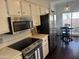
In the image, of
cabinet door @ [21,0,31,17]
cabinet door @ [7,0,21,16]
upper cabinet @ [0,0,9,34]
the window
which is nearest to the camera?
upper cabinet @ [0,0,9,34]

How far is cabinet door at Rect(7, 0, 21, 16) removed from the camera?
6.24 ft

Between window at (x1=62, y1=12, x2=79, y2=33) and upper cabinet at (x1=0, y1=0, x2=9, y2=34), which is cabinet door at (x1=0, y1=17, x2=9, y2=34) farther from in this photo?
window at (x1=62, y1=12, x2=79, y2=33)

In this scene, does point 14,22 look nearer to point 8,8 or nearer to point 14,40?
point 8,8

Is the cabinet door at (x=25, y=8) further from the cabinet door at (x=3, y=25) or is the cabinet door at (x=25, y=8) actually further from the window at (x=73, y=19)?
the window at (x=73, y=19)

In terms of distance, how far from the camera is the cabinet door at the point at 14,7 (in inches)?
74.9

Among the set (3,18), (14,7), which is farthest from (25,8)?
(3,18)

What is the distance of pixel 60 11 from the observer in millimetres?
7633

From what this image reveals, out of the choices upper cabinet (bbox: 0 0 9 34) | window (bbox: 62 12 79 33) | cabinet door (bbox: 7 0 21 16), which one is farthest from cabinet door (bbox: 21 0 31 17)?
window (bbox: 62 12 79 33)

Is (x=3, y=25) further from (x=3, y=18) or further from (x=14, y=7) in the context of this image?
(x=14, y=7)

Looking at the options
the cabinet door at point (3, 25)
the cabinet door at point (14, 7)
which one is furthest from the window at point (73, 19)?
the cabinet door at point (3, 25)

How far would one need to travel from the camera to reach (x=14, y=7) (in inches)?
80.7

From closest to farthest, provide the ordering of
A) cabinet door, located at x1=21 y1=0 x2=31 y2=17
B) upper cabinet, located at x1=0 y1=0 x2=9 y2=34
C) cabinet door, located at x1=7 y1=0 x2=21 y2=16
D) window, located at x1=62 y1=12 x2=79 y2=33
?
1. upper cabinet, located at x1=0 y1=0 x2=9 y2=34
2. cabinet door, located at x1=7 y1=0 x2=21 y2=16
3. cabinet door, located at x1=21 y1=0 x2=31 y2=17
4. window, located at x1=62 y1=12 x2=79 y2=33

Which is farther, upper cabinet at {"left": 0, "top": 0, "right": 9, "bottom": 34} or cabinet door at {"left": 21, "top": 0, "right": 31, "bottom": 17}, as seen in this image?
cabinet door at {"left": 21, "top": 0, "right": 31, "bottom": 17}

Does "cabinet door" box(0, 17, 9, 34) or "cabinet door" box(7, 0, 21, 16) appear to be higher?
"cabinet door" box(7, 0, 21, 16)
